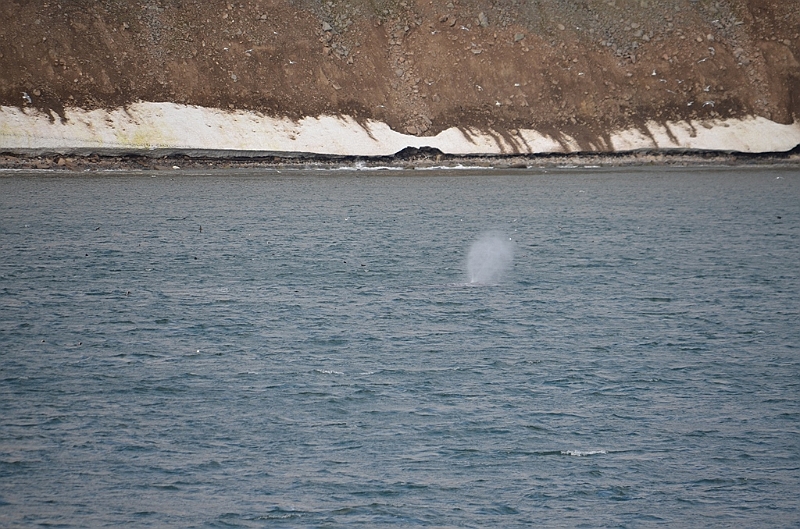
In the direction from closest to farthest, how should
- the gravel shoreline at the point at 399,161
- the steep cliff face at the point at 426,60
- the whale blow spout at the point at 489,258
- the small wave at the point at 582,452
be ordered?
the small wave at the point at 582,452 → the whale blow spout at the point at 489,258 → the gravel shoreline at the point at 399,161 → the steep cliff face at the point at 426,60

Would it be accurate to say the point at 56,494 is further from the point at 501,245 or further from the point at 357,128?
the point at 357,128

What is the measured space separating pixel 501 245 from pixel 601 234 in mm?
6656

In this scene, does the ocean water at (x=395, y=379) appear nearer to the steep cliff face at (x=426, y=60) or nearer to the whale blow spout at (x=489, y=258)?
the whale blow spout at (x=489, y=258)

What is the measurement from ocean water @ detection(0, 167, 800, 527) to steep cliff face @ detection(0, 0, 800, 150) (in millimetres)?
40666

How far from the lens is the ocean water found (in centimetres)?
1302

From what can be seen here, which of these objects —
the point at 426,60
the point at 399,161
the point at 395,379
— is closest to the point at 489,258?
the point at 395,379

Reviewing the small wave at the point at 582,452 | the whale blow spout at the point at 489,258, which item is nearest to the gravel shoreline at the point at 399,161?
the whale blow spout at the point at 489,258

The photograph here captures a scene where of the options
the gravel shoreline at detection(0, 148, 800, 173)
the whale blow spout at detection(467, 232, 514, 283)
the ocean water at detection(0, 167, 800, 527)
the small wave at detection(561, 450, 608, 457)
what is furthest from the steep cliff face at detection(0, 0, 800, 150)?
the small wave at detection(561, 450, 608, 457)

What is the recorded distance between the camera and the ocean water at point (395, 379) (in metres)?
13.0

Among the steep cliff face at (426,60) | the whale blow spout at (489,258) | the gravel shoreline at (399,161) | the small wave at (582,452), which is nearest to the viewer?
the small wave at (582,452)

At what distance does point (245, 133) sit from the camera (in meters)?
77.5

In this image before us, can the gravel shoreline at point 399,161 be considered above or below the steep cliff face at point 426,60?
A: below

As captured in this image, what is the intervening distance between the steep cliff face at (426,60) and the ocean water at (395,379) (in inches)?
1601

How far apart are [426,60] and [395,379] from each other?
236 feet
